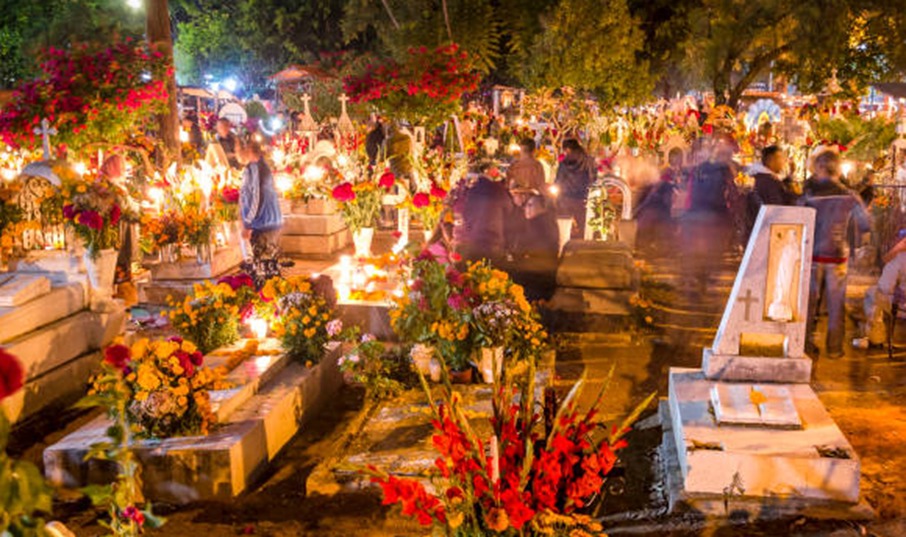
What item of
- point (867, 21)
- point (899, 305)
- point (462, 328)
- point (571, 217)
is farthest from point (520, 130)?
point (462, 328)

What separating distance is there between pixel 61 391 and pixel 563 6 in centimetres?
1211

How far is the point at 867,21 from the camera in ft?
62.0

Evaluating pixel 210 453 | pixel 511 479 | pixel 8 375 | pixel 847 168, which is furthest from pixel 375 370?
pixel 847 168

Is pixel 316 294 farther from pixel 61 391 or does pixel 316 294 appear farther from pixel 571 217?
pixel 571 217

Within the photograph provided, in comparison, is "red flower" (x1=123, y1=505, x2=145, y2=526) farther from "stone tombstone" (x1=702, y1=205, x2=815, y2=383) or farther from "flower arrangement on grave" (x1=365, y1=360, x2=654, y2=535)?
"stone tombstone" (x1=702, y1=205, x2=815, y2=383)

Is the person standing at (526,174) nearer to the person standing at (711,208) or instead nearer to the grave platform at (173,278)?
the person standing at (711,208)

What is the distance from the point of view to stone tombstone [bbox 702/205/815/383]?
5664 mm

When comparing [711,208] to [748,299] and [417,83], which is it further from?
[748,299]

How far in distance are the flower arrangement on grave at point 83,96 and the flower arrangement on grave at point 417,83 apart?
3.01 metres

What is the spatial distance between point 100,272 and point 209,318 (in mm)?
1660

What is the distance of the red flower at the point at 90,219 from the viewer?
8055 mm

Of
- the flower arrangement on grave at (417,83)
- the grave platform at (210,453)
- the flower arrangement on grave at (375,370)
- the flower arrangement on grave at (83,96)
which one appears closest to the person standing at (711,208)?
the flower arrangement on grave at (417,83)

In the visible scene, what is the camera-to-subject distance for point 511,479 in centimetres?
320

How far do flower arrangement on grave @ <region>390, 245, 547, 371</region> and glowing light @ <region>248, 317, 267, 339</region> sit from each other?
1.24 meters
